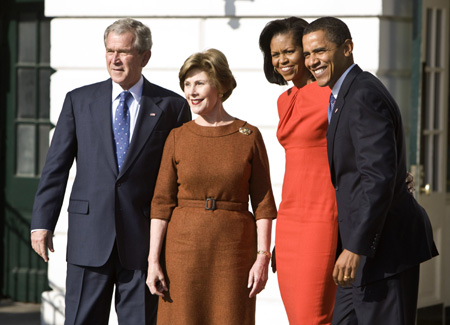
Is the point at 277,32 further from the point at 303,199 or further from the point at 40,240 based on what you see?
the point at 40,240

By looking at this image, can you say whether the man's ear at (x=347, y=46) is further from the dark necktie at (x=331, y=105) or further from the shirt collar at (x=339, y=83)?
the dark necktie at (x=331, y=105)

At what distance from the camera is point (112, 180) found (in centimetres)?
464

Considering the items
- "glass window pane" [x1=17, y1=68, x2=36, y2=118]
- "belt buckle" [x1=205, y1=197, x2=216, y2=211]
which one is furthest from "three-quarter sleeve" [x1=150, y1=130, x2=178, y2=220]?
"glass window pane" [x1=17, y1=68, x2=36, y2=118]

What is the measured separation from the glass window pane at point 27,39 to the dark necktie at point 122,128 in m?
3.71

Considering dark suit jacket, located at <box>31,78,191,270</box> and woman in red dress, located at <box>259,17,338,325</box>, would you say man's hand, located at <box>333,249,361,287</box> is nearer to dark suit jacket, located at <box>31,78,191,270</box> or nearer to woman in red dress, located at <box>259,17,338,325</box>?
woman in red dress, located at <box>259,17,338,325</box>

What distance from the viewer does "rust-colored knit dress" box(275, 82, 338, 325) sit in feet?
14.3

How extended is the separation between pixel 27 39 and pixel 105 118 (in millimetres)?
3809

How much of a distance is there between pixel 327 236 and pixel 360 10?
2668 millimetres

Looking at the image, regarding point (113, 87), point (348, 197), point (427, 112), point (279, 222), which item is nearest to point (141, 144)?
→ point (113, 87)

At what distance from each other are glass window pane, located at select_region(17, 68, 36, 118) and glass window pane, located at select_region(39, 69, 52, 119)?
7cm

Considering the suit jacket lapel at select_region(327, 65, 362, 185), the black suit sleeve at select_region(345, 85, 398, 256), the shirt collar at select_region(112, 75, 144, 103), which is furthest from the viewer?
the shirt collar at select_region(112, 75, 144, 103)

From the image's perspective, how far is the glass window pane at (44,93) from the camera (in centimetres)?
818

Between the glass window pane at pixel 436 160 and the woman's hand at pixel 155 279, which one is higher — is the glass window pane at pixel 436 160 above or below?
above

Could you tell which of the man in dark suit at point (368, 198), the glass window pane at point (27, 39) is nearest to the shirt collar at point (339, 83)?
the man in dark suit at point (368, 198)
